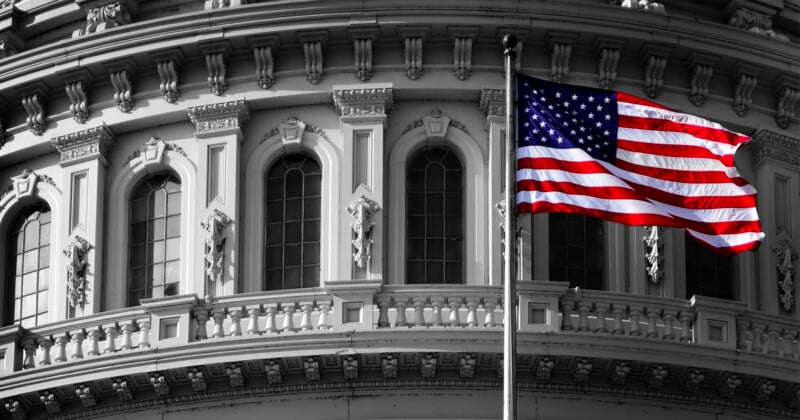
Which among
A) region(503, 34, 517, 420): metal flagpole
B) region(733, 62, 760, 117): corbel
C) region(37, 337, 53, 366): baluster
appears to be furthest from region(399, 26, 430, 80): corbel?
region(37, 337, 53, 366): baluster

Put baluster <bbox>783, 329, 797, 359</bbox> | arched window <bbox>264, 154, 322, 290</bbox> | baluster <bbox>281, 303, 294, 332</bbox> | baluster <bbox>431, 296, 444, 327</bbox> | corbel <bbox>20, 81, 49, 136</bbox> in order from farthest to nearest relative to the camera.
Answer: corbel <bbox>20, 81, 49, 136</bbox>
arched window <bbox>264, 154, 322, 290</bbox>
baluster <bbox>783, 329, 797, 359</bbox>
baluster <bbox>281, 303, 294, 332</bbox>
baluster <bbox>431, 296, 444, 327</bbox>

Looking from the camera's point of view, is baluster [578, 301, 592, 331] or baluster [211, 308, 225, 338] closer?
baluster [578, 301, 592, 331]

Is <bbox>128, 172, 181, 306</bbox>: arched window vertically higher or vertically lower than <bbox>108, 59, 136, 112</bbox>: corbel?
lower

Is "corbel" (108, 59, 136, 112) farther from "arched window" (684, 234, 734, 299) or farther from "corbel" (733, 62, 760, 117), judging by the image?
"corbel" (733, 62, 760, 117)

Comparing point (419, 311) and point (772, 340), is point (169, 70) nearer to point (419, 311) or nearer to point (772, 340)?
point (419, 311)

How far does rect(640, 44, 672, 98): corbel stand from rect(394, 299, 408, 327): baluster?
22.6 feet

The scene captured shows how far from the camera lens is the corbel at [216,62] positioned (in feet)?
156

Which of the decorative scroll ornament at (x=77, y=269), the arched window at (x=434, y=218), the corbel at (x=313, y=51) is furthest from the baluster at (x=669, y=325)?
the decorative scroll ornament at (x=77, y=269)

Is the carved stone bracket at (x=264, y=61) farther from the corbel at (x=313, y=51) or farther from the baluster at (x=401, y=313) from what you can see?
the baluster at (x=401, y=313)

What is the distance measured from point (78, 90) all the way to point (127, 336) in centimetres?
586

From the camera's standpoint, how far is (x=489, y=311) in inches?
1737

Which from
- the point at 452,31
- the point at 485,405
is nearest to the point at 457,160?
the point at 452,31

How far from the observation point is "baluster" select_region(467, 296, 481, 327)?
144 ft

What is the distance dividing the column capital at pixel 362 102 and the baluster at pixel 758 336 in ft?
25.0
